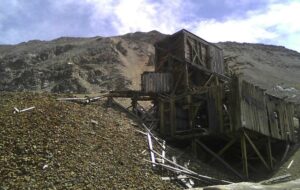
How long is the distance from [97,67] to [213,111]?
35.4 meters

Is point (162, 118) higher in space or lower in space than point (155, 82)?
lower

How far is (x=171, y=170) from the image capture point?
20.8 meters

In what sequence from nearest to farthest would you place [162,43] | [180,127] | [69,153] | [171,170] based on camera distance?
1. [69,153]
2. [171,170]
3. [180,127]
4. [162,43]

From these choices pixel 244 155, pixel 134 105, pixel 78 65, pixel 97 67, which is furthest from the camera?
pixel 97 67

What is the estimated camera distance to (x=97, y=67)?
197 feet

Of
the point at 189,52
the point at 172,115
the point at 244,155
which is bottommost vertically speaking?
the point at 244,155

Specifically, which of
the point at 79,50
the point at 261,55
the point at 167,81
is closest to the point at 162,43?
the point at 167,81

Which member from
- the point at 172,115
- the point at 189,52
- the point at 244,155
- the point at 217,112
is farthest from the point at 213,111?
the point at 189,52

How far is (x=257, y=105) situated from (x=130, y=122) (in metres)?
7.29

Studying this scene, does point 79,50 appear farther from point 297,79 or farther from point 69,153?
point 69,153

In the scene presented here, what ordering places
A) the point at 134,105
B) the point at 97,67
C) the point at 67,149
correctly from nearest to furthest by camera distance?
the point at 67,149 < the point at 134,105 < the point at 97,67

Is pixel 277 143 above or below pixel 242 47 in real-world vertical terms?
below

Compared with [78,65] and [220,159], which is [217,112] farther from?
[78,65]

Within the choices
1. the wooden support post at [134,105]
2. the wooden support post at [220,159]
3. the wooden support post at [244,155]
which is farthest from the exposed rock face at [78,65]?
the wooden support post at [244,155]
